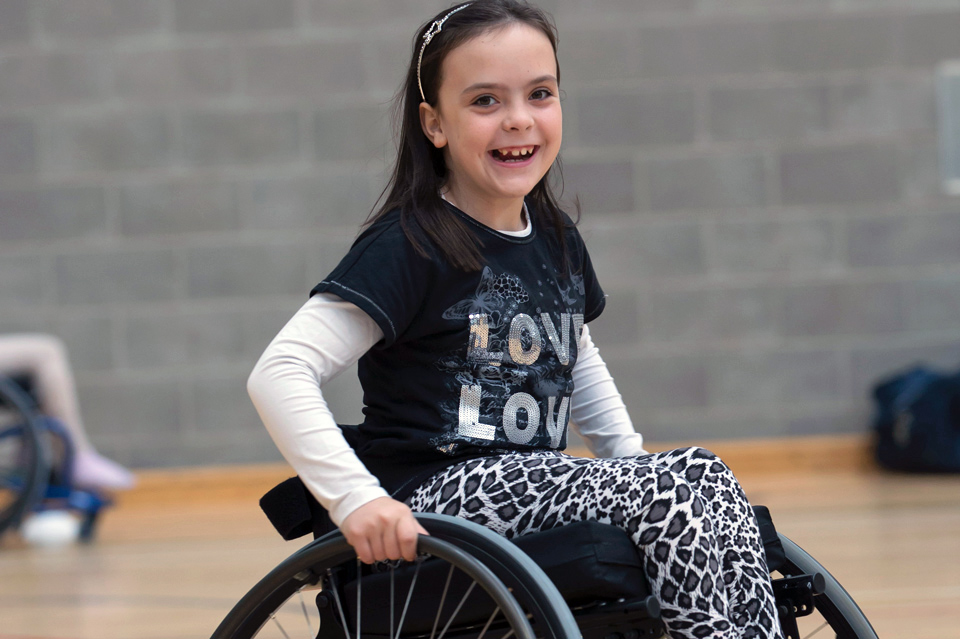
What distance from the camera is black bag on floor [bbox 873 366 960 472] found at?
347 centimetres

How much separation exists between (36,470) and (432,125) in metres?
2.17

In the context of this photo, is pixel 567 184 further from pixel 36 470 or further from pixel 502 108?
pixel 502 108

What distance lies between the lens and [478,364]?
4.03 ft

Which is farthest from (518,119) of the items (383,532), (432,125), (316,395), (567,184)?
(567,184)

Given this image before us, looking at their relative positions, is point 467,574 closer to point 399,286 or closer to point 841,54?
point 399,286

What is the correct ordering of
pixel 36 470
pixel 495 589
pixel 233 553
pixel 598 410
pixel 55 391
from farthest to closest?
pixel 55 391 → pixel 36 470 → pixel 233 553 → pixel 598 410 → pixel 495 589

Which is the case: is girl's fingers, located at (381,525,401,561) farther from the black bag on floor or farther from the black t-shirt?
the black bag on floor

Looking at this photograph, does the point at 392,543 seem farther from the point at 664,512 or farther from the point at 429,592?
the point at 664,512

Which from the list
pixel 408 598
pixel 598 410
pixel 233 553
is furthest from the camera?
pixel 233 553

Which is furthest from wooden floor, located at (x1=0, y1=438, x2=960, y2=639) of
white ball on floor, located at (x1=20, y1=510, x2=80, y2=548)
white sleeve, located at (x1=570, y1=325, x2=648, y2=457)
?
white sleeve, located at (x1=570, y1=325, x2=648, y2=457)

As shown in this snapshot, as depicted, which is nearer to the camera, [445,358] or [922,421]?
[445,358]

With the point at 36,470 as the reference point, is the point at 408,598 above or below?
above

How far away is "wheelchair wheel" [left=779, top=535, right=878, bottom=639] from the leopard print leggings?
0.13 meters

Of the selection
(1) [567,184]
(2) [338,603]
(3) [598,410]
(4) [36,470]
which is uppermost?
(1) [567,184]
